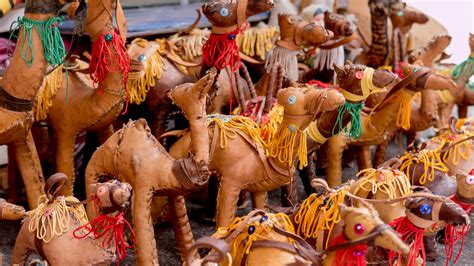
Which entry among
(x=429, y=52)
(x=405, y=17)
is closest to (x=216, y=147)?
(x=429, y=52)

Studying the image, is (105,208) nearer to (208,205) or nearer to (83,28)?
(83,28)

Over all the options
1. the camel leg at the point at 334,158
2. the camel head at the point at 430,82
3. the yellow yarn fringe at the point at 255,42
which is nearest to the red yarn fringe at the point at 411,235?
the camel head at the point at 430,82

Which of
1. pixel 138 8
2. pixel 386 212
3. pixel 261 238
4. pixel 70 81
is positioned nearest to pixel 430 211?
pixel 386 212

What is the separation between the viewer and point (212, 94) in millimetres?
1891

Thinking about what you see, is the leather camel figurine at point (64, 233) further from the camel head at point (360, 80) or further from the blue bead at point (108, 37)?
the camel head at point (360, 80)

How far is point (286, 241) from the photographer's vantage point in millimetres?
1362

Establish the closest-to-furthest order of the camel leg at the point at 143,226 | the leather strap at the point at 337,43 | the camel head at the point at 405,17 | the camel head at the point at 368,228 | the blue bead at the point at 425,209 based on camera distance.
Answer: the camel head at the point at 368,228
the blue bead at the point at 425,209
the camel leg at the point at 143,226
the leather strap at the point at 337,43
the camel head at the point at 405,17

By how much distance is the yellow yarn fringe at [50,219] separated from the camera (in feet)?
4.75

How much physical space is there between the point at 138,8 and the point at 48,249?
1752 mm

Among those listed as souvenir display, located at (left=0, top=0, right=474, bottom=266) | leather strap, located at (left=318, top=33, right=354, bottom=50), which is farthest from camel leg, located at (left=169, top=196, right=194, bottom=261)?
leather strap, located at (left=318, top=33, right=354, bottom=50)

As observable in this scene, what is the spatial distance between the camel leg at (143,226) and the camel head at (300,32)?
0.75 m

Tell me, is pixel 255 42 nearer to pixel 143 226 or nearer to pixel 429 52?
pixel 429 52

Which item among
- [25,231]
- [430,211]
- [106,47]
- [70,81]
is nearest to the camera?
[430,211]

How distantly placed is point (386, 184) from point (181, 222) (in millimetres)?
617
